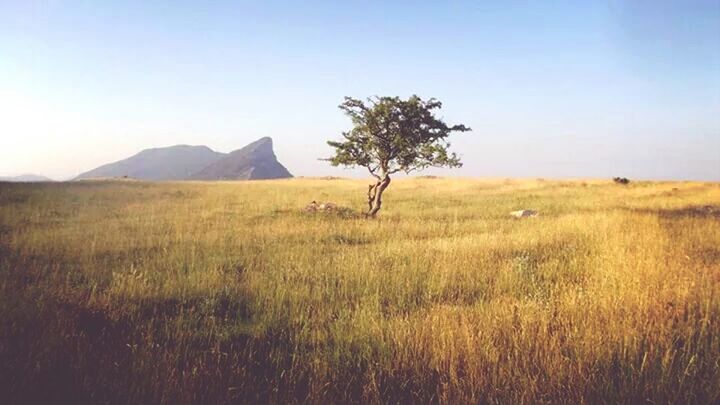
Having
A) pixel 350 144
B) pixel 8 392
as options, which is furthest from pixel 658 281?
pixel 350 144

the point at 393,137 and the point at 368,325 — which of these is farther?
the point at 393,137

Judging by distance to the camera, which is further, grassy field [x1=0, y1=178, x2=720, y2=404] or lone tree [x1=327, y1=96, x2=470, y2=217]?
lone tree [x1=327, y1=96, x2=470, y2=217]

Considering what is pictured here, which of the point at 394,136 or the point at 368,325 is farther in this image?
the point at 394,136

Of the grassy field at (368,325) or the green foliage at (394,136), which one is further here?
the green foliage at (394,136)

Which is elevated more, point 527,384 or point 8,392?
point 8,392

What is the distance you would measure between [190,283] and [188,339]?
2627 mm

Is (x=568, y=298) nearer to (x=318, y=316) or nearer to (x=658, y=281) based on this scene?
(x=658, y=281)

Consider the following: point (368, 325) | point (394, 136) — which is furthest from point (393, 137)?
point (368, 325)

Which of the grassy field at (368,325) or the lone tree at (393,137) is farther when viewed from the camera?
the lone tree at (393,137)


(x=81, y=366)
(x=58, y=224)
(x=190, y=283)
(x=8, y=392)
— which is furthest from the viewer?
(x=58, y=224)

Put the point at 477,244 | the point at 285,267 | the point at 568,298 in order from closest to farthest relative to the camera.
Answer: the point at 568,298 → the point at 285,267 → the point at 477,244

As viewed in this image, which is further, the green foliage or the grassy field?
the green foliage

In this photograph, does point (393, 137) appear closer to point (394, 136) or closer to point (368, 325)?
point (394, 136)

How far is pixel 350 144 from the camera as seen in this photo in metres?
18.2
